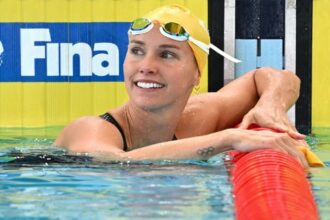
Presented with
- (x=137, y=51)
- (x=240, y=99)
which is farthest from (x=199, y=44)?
(x=240, y=99)

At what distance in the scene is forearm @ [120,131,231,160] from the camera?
3225 millimetres

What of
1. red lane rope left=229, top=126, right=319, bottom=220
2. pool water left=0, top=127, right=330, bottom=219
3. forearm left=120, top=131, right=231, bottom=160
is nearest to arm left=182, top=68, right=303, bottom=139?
pool water left=0, top=127, right=330, bottom=219

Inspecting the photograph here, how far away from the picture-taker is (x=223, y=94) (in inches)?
168

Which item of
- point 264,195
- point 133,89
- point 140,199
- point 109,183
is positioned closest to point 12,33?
point 133,89

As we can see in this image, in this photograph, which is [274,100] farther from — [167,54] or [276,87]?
[167,54]

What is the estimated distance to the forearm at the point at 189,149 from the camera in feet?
10.6

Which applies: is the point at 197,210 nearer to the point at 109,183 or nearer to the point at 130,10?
the point at 109,183

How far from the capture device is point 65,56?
5.92m

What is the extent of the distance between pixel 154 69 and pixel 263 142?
0.68 metres

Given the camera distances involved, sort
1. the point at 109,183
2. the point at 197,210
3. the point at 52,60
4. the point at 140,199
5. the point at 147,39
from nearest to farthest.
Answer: the point at 197,210 < the point at 140,199 < the point at 109,183 < the point at 147,39 < the point at 52,60

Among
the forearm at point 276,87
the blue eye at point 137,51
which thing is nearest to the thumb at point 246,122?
the forearm at point 276,87

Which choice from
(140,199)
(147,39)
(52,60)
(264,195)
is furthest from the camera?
(52,60)

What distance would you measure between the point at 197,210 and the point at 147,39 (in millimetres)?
1136

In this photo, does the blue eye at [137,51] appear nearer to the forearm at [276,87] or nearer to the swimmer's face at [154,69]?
the swimmer's face at [154,69]
